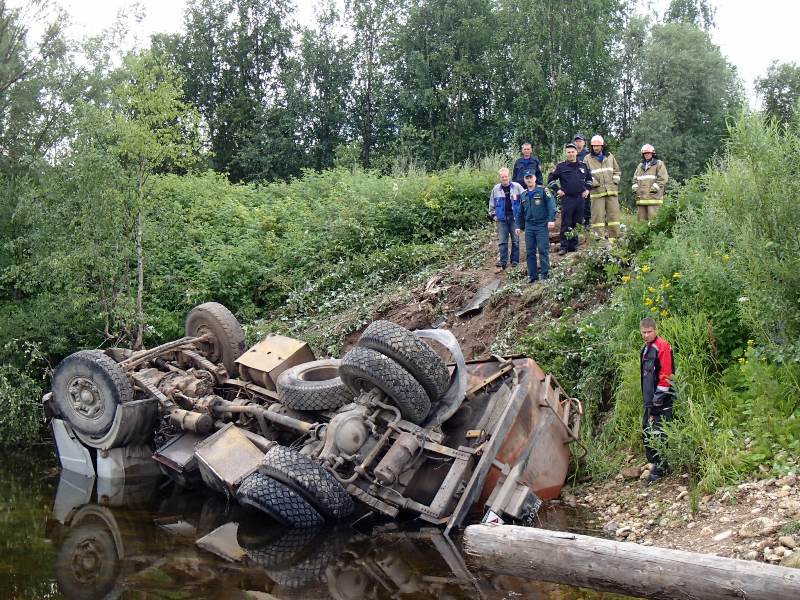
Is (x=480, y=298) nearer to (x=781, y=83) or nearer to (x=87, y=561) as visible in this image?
(x=87, y=561)

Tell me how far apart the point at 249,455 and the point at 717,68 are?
82.2 ft

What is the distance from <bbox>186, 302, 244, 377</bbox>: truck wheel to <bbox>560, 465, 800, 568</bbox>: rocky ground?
4.50 metres

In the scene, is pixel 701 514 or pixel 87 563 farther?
pixel 87 563

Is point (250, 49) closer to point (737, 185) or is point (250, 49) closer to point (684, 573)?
point (737, 185)

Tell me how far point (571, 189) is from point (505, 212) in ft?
3.48

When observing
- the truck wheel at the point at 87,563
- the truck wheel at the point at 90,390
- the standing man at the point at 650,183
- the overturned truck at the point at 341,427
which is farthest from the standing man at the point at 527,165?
the truck wheel at the point at 87,563

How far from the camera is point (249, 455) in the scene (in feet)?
28.3

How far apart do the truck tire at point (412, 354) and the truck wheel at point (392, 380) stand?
0.19ft

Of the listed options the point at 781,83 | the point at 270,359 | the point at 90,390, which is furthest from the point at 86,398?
the point at 781,83

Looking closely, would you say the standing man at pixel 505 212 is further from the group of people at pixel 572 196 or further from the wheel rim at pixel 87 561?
the wheel rim at pixel 87 561

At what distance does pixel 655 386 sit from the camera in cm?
805

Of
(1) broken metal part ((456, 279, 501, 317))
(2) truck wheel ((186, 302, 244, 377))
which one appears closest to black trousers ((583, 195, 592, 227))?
(1) broken metal part ((456, 279, 501, 317))

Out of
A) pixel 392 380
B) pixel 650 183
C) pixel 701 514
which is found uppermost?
pixel 650 183

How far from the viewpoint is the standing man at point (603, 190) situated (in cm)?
1335
